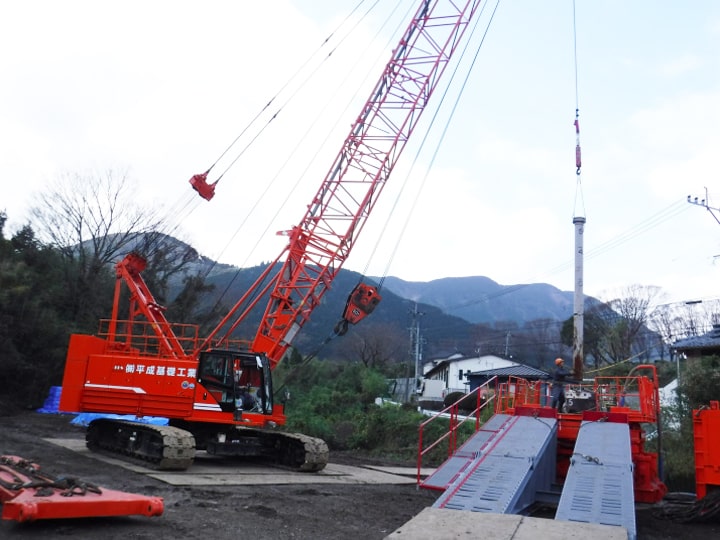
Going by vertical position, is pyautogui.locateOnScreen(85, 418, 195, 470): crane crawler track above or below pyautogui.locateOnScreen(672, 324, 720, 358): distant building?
below

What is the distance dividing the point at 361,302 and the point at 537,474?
A: 944 centimetres

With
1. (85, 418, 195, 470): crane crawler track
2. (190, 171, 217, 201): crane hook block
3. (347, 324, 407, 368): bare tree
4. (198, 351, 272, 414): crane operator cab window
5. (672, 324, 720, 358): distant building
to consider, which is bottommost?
(85, 418, 195, 470): crane crawler track

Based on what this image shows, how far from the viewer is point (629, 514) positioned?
7.14 metres

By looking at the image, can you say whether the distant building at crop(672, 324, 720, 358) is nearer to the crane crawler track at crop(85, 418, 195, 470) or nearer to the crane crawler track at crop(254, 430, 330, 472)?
the crane crawler track at crop(254, 430, 330, 472)

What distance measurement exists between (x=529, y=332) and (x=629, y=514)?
107 m

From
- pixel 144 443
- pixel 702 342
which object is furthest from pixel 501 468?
pixel 702 342

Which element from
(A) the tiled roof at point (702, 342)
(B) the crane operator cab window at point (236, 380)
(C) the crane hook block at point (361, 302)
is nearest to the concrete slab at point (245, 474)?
(B) the crane operator cab window at point (236, 380)

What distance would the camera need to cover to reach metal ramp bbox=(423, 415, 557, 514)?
786 cm

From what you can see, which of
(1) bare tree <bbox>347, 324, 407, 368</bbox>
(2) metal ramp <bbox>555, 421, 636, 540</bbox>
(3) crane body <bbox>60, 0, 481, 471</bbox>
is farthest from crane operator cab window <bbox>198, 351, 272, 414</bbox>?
(1) bare tree <bbox>347, 324, 407, 368</bbox>

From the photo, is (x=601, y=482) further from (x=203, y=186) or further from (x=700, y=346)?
(x=700, y=346)

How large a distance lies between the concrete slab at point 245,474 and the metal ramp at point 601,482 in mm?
5935

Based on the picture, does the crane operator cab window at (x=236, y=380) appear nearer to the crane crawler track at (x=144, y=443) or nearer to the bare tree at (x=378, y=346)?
the crane crawler track at (x=144, y=443)

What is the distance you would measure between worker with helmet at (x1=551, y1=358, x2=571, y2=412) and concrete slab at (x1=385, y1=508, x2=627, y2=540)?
8031 mm

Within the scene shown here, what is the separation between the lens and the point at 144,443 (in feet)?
47.8
